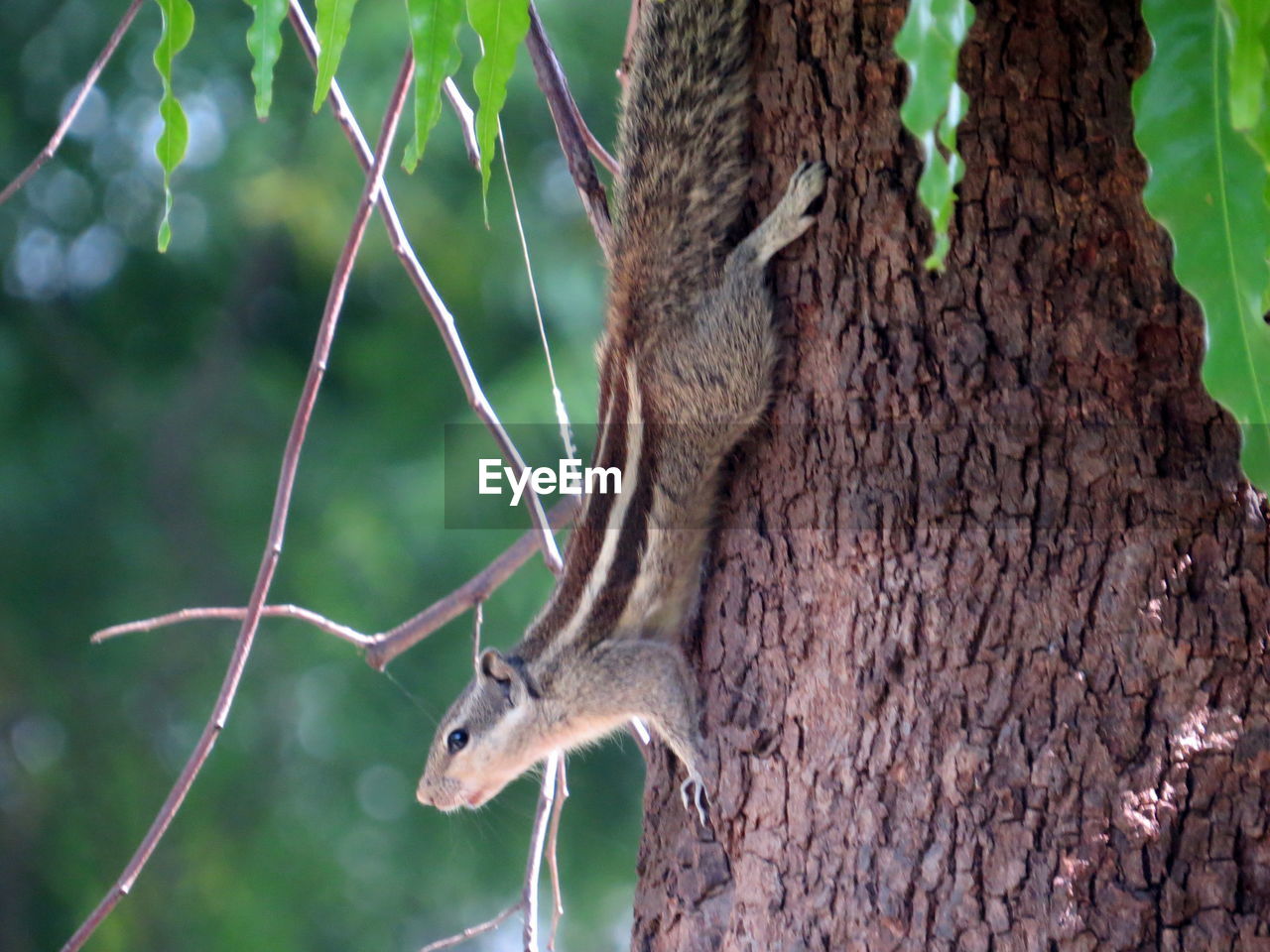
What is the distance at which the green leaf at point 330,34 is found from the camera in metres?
0.97

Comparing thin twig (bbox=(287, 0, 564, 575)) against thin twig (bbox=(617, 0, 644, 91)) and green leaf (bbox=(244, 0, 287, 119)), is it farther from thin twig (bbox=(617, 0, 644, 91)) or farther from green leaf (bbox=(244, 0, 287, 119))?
green leaf (bbox=(244, 0, 287, 119))

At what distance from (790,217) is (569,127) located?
459 millimetres

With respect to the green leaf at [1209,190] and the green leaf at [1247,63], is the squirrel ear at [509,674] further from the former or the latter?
the green leaf at [1247,63]

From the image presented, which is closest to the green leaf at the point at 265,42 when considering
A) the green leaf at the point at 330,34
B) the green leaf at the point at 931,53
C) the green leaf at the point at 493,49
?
the green leaf at the point at 330,34

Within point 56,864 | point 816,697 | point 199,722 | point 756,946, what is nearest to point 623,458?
point 816,697

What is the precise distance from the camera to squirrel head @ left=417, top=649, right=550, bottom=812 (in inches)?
74.2

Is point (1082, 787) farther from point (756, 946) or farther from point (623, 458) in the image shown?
point (623, 458)

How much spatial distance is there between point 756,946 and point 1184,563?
1.70ft

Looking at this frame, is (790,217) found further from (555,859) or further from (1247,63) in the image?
(555,859)

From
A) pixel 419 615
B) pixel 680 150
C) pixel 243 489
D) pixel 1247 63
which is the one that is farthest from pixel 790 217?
pixel 243 489

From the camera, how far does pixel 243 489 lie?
5148 millimetres

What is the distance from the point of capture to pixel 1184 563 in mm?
1138

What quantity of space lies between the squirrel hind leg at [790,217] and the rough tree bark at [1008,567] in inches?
0.7

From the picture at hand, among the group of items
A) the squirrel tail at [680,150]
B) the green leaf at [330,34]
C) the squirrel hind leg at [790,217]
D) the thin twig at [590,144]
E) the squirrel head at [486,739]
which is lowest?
the squirrel head at [486,739]
